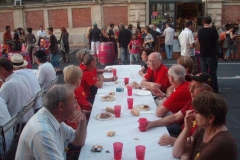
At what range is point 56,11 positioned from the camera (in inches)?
742

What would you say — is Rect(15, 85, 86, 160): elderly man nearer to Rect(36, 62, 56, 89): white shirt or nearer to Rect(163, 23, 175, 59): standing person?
Rect(36, 62, 56, 89): white shirt

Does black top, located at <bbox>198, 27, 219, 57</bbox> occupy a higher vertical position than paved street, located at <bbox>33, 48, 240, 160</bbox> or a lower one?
higher

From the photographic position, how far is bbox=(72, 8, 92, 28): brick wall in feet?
61.0

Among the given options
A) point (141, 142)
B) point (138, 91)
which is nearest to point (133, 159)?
point (141, 142)

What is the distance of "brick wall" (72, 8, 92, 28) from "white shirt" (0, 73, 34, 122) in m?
15.1

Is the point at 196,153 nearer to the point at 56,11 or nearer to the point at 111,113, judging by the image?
the point at 111,113

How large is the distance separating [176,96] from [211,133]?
1.22m

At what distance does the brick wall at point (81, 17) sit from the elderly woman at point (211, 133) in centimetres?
1697

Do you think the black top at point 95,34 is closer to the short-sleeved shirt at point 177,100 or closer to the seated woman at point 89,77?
the seated woman at point 89,77

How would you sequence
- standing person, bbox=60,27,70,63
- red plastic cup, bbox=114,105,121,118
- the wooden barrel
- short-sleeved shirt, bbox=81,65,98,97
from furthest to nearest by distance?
standing person, bbox=60,27,70,63 < the wooden barrel < short-sleeved shirt, bbox=81,65,98,97 < red plastic cup, bbox=114,105,121,118

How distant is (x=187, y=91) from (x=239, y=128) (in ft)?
6.51

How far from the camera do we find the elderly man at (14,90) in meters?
3.83

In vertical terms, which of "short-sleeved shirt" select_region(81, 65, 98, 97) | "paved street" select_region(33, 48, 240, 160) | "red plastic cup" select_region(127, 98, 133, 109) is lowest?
"paved street" select_region(33, 48, 240, 160)

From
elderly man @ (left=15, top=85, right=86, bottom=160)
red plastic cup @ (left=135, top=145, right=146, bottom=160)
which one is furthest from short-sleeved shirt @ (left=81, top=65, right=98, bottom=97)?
red plastic cup @ (left=135, top=145, right=146, bottom=160)
